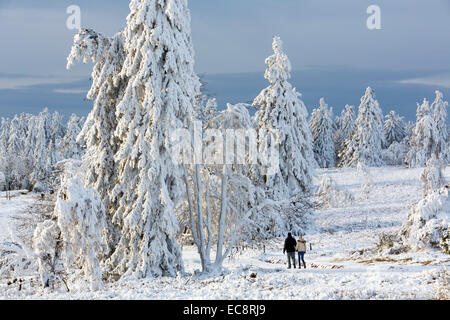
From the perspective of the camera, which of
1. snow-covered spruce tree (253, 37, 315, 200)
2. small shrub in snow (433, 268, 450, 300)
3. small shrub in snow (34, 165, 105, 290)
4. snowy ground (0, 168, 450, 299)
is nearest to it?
small shrub in snow (433, 268, 450, 300)

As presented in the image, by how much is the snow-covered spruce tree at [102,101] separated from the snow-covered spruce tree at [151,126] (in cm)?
109

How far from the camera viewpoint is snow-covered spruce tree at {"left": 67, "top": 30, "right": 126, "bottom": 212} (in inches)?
847

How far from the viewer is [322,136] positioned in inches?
3132

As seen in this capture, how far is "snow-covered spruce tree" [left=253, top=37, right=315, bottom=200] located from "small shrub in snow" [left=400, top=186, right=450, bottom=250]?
13.4 m

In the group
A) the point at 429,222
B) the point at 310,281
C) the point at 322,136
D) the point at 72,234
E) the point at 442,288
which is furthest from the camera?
the point at 322,136

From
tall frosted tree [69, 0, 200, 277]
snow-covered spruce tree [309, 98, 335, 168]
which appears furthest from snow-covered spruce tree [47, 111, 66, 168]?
tall frosted tree [69, 0, 200, 277]

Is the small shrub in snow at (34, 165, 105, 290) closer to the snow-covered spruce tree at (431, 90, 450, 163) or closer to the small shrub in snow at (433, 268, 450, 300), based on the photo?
the small shrub in snow at (433, 268, 450, 300)

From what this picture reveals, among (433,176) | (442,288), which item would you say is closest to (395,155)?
(433,176)

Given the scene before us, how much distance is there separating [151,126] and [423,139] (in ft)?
133

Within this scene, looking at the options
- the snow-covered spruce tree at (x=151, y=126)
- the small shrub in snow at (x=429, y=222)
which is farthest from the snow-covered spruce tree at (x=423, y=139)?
the snow-covered spruce tree at (x=151, y=126)

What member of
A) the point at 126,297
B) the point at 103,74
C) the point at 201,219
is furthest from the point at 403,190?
the point at 126,297

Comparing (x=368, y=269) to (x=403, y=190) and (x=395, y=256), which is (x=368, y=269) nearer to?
(x=395, y=256)

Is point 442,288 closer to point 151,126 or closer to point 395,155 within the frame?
point 151,126
